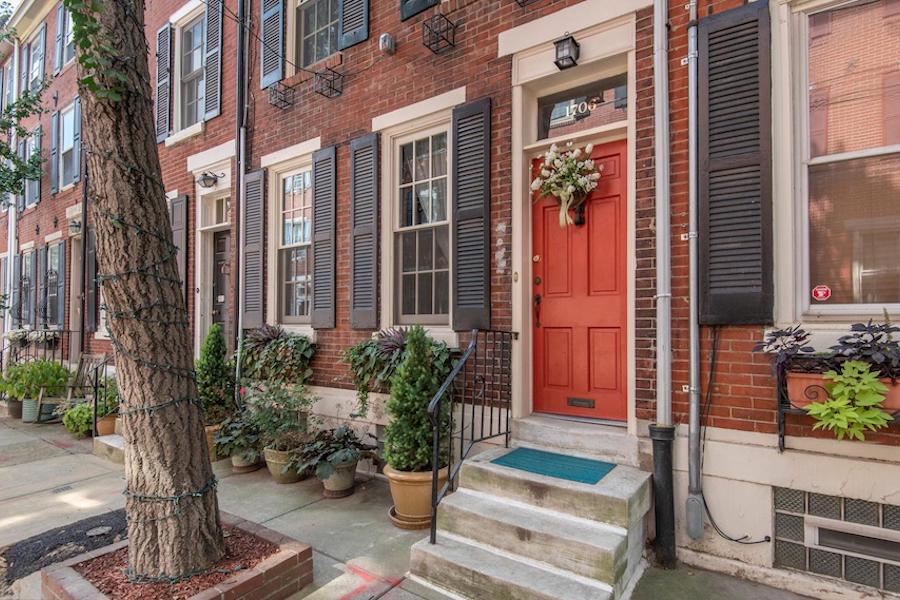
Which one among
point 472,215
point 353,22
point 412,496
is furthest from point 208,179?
point 412,496

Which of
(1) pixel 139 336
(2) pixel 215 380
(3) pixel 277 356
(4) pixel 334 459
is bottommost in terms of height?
(4) pixel 334 459

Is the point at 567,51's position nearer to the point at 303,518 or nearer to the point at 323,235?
the point at 323,235

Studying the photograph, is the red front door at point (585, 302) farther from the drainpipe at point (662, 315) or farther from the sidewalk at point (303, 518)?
the sidewalk at point (303, 518)

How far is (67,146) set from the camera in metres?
9.80

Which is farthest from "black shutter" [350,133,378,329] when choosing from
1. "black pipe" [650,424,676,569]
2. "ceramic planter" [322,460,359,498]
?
"black pipe" [650,424,676,569]

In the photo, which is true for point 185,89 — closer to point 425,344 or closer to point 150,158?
point 150,158

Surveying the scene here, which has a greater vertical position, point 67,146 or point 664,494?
point 67,146

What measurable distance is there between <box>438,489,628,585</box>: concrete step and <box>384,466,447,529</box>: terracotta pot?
11.3 inches

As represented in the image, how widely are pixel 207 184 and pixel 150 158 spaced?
4.19m

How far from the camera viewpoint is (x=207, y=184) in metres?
6.53

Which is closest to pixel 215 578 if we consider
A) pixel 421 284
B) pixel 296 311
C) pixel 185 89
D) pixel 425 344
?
pixel 425 344

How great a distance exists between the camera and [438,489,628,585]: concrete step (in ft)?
8.51

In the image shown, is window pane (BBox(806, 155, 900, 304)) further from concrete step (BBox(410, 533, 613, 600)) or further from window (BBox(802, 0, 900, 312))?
concrete step (BBox(410, 533, 613, 600))

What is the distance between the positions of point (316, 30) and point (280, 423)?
4338 millimetres
